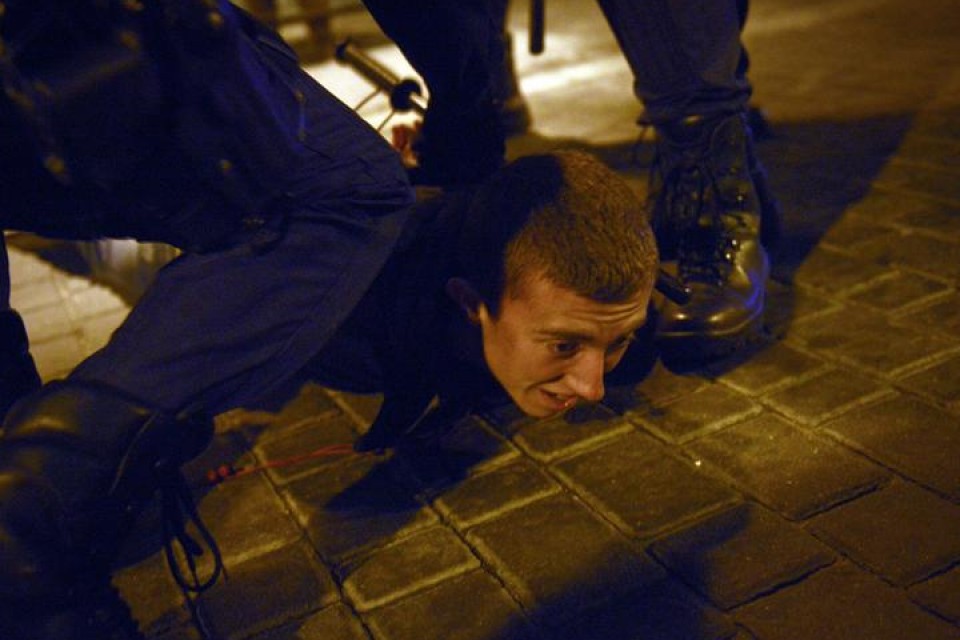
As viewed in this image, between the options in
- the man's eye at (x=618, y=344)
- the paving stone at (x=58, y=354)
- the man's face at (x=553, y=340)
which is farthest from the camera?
the paving stone at (x=58, y=354)

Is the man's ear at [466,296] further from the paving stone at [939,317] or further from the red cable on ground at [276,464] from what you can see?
the paving stone at [939,317]

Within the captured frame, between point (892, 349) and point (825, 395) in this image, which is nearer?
point (825, 395)

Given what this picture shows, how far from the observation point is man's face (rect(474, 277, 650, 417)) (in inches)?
71.6

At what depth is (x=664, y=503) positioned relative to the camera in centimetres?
201

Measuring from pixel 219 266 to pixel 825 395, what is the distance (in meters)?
1.55

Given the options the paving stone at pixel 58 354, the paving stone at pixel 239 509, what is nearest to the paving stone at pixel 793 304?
the paving stone at pixel 239 509

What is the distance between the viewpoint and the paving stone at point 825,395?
89.4 inches

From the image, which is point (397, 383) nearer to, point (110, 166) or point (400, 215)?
point (400, 215)

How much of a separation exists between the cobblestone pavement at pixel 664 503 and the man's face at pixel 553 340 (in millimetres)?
289

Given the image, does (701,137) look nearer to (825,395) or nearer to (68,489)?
(825,395)

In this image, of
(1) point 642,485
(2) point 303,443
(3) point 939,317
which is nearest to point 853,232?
(3) point 939,317

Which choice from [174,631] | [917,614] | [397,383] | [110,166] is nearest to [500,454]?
[397,383]

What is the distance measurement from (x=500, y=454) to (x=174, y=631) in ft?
2.76

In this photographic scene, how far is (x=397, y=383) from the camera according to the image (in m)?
2.08
